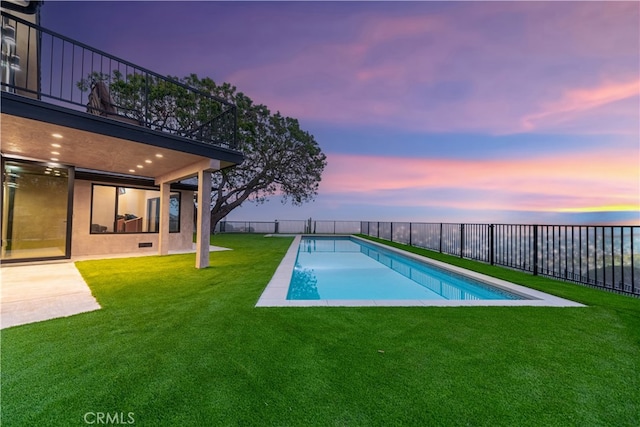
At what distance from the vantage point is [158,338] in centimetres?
256

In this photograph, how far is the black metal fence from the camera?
437cm

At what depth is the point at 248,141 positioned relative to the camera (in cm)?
1723

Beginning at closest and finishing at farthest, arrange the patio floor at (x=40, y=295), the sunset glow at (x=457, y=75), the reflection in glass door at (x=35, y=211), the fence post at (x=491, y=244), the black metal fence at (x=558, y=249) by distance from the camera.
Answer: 1. the patio floor at (x=40, y=295)
2. the black metal fence at (x=558, y=249)
3. the reflection in glass door at (x=35, y=211)
4. the fence post at (x=491, y=244)
5. the sunset glow at (x=457, y=75)

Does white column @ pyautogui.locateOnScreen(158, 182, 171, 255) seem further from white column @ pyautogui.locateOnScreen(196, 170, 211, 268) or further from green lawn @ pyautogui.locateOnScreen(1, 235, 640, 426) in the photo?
green lawn @ pyautogui.locateOnScreen(1, 235, 640, 426)

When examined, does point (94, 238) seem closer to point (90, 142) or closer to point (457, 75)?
point (90, 142)

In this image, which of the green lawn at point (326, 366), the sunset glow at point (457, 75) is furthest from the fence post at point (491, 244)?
the green lawn at point (326, 366)

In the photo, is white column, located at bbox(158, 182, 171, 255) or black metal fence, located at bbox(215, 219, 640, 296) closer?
black metal fence, located at bbox(215, 219, 640, 296)

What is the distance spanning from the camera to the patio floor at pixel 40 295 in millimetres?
3170

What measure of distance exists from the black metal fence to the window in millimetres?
10656

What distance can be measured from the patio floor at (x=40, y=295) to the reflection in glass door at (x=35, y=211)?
4.09 ft

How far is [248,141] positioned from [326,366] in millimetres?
16932

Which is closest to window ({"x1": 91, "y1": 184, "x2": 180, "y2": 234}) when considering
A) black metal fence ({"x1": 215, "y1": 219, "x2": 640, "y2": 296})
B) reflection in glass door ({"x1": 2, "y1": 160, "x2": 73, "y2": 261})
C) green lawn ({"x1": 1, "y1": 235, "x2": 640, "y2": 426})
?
reflection in glass door ({"x1": 2, "y1": 160, "x2": 73, "y2": 261})

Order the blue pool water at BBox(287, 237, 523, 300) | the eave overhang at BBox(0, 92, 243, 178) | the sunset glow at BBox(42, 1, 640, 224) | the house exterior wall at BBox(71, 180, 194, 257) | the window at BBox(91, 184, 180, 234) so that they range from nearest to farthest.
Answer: the eave overhang at BBox(0, 92, 243, 178)
the blue pool water at BBox(287, 237, 523, 300)
the sunset glow at BBox(42, 1, 640, 224)
the house exterior wall at BBox(71, 180, 194, 257)
the window at BBox(91, 184, 180, 234)

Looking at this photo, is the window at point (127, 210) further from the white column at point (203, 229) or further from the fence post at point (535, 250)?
the fence post at point (535, 250)
